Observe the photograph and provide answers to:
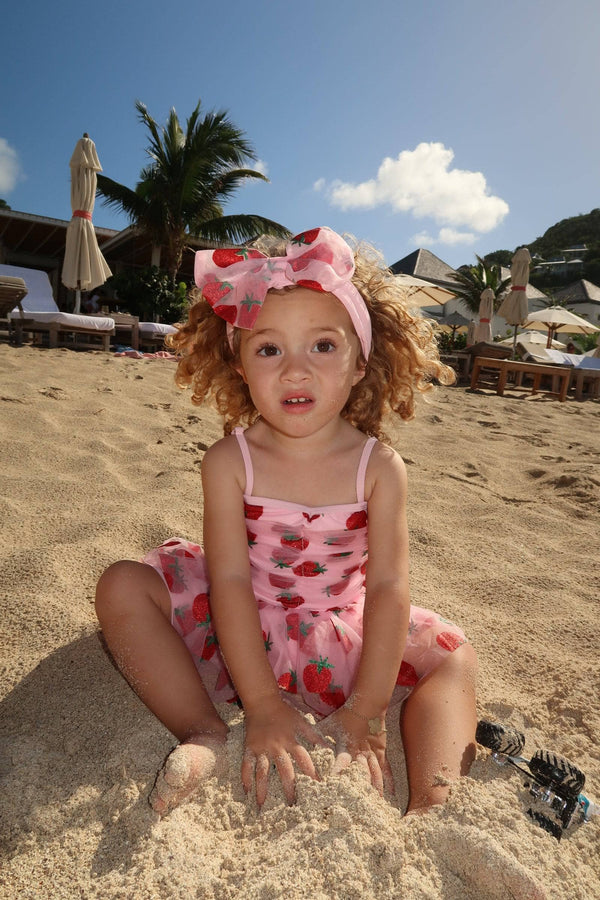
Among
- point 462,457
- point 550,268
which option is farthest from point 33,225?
point 550,268

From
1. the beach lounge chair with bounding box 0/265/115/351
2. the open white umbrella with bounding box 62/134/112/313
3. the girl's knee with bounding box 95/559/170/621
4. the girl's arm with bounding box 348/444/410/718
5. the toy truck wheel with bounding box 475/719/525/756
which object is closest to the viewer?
the toy truck wheel with bounding box 475/719/525/756

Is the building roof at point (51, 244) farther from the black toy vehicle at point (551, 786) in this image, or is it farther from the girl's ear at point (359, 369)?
the black toy vehicle at point (551, 786)

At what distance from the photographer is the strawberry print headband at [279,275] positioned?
4.61 ft

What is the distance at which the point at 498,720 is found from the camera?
1.41 m

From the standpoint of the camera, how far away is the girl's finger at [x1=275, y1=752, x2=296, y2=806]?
104 cm

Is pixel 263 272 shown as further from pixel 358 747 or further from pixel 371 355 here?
pixel 358 747

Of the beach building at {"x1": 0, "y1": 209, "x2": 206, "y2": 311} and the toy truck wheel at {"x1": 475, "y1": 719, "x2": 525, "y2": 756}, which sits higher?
the beach building at {"x1": 0, "y1": 209, "x2": 206, "y2": 311}

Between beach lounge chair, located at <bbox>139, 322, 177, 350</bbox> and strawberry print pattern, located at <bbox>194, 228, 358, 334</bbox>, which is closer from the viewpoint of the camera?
strawberry print pattern, located at <bbox>194, 228, 358, 334</bbox>

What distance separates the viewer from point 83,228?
8.85m

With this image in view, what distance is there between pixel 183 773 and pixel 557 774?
66cm

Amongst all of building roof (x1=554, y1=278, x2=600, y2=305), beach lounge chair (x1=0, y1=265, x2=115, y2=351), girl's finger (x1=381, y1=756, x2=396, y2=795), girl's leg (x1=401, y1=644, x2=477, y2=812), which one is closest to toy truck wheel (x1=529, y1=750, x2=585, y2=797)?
girl's leg (x1=401, y1=644, x2=477, y2=812)

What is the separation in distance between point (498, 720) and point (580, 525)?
1570mm

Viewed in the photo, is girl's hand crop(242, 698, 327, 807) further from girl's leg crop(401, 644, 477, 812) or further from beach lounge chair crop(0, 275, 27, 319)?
beach lounge chair crop(0, 275, 27, 319)

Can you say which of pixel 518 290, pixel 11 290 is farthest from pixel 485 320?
pixel 11 290
